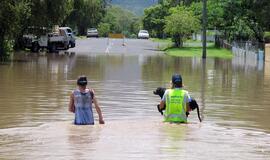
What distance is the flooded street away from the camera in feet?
31.5

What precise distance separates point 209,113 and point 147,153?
684cm

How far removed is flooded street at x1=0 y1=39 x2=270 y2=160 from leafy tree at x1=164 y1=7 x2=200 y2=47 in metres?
37.7

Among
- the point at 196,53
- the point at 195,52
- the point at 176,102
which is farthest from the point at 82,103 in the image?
the point at 195,52

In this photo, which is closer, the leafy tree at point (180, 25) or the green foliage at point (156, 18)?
the leafy tree at point (180, 25)

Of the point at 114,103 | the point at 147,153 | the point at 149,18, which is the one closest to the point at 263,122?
the point at 114,103

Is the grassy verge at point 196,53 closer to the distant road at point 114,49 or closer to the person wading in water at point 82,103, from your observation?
the distant road at point 114,49

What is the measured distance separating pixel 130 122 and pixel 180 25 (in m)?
52.7

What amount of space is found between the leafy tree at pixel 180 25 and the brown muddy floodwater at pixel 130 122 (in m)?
37.7

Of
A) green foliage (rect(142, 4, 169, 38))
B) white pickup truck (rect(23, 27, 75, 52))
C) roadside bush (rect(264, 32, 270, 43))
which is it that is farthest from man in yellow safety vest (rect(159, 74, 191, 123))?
green foliage (rect(142, 4, 169, 38))

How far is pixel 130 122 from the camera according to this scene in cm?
1333

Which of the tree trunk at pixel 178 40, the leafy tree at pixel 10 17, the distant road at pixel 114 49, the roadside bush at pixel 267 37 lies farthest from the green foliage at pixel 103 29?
the leafy tree at pixel 10 17

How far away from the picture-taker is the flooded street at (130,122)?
9602mm

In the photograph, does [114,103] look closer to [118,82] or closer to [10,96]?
[10,96]

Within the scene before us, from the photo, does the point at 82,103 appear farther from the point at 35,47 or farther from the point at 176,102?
the point at 35,47
